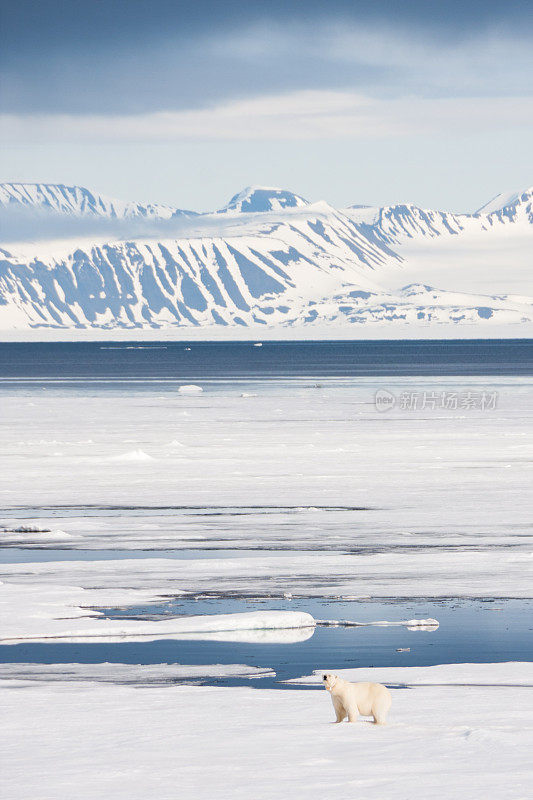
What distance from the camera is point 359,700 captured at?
10.4 metres

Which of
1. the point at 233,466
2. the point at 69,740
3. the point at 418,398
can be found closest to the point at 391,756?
the point at 69,740

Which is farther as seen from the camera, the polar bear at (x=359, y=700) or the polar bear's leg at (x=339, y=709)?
the polar bear's leg at (x=339, y=709)

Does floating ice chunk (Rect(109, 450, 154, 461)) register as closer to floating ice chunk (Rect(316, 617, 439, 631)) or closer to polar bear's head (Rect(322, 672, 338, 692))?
floating ice chunk (Rect(316, 617, 439, 631))

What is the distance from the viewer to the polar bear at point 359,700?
1023 centimetres

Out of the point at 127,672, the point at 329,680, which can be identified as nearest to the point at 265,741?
the point at 329,680

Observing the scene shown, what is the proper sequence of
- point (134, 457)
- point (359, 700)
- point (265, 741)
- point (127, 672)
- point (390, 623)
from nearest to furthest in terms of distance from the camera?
point (265, 741) → point (359, 700) → point (127, 672) → point (390, 623) → point (134, 457)

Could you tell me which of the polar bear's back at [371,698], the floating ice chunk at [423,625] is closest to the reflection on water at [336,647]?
the floating ice chunk at [423,625]

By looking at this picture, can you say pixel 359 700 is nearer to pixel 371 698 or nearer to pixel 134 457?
pixel 371 698

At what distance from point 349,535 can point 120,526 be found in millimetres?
3986

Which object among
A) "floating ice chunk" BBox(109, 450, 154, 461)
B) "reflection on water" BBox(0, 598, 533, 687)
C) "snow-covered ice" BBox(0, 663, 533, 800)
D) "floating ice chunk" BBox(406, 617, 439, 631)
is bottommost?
"snow-covered ice" BBox(0, 663, 533, 800)

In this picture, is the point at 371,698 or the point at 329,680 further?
the point at 371,698

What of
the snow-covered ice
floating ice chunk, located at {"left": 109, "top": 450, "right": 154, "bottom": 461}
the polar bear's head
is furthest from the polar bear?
floating ice chunk, located at {"left": 109, "top": 450, "right": 154, "bottom": 461}

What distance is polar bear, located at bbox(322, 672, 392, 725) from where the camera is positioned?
10234mm

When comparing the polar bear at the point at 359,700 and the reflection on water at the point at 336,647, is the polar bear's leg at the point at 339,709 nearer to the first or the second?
the polar bear at the point at 359,700
